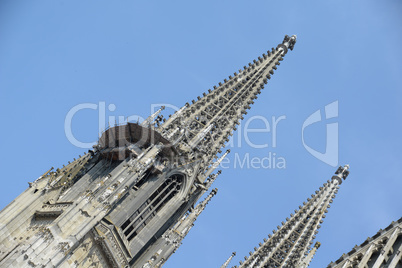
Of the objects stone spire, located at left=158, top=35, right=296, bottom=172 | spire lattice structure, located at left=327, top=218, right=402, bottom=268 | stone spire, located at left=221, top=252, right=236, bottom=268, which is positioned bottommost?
spire lattice structure, located at left=327, top=218, right=402, bottom=268

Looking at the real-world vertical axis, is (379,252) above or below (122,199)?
below

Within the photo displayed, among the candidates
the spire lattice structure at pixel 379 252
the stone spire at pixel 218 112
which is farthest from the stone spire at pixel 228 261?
the spire lattice structure at pixel 379 252

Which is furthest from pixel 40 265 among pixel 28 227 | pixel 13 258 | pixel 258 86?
pixel 258 86

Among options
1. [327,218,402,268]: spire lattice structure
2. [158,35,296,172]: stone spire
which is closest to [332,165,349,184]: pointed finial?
[158,35,296,172]: stone spire

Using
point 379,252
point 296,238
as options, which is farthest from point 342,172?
point 379,252

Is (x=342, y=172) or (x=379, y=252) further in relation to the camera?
(x=342, y=172)

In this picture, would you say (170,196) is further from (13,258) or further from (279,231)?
(13,258)

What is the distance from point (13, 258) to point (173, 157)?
1574 cm

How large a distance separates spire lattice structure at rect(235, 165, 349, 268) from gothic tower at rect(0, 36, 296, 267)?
254 inches

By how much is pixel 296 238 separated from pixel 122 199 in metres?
14.9

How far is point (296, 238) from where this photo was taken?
4938 cm

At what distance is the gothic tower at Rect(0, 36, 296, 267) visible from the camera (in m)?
39.2

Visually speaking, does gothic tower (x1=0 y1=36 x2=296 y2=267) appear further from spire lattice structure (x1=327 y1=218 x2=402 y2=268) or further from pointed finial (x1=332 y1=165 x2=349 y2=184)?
spire lattice structure (x1=327 y1=218 x2=402 y2=268)

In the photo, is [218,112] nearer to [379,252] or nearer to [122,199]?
[122,199]
